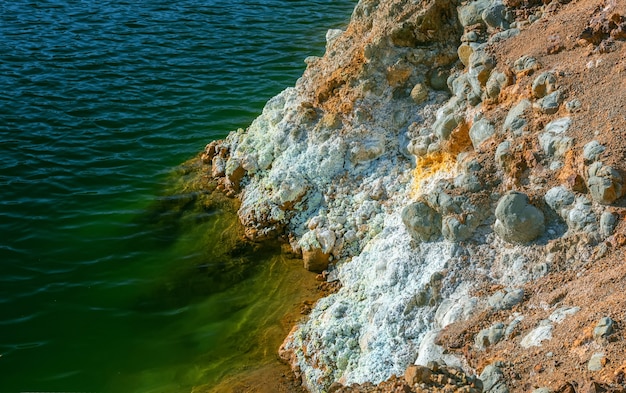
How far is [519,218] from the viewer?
21.4ft

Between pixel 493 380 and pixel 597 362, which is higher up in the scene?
pixel 597 362

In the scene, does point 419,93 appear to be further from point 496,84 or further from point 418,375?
point 418,375

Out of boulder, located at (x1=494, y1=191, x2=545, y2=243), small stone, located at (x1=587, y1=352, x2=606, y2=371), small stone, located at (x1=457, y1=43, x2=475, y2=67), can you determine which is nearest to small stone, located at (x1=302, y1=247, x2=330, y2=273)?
boulder, located at (x1=494, y1=191, x2=545, y2=243)

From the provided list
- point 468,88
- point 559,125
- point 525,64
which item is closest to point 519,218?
point 559,125

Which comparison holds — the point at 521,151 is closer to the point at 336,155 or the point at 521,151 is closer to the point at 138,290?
the point at 336,155

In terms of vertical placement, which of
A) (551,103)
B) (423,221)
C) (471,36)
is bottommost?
(423,221)

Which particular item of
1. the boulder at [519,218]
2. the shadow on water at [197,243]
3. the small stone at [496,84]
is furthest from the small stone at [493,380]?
the shadow on water at [197,243]

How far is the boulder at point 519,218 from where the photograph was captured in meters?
6.49

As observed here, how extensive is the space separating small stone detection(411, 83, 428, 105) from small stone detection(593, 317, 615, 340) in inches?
182

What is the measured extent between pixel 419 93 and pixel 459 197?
240 centimetres

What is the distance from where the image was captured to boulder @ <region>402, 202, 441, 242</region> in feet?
23.9

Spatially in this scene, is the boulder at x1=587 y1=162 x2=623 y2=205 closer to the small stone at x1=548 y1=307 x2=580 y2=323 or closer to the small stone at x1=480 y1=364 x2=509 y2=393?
the small stone at x1=548 y1=307 x2=580 y2=323

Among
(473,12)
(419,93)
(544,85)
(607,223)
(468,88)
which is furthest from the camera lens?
(419,93)

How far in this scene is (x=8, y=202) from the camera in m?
11.2
